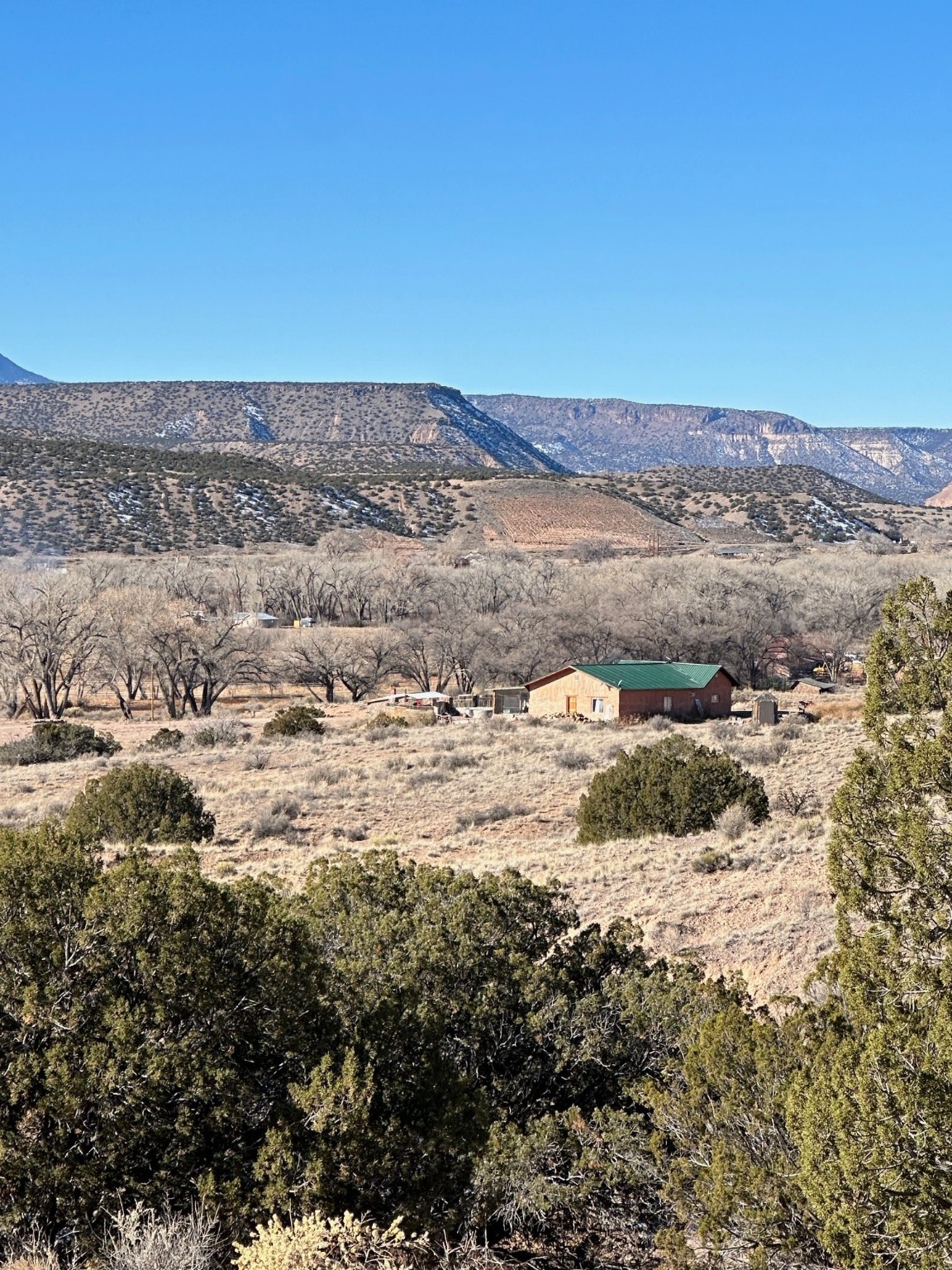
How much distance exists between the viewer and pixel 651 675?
42.6 metres

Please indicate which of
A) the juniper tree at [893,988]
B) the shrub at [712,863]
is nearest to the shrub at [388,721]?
the shrub at [712,863]

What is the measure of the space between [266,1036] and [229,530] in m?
84.3

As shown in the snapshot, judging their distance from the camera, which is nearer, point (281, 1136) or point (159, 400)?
point (281, 1136)

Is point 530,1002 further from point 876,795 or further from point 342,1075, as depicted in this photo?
point 876,795

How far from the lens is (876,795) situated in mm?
6293

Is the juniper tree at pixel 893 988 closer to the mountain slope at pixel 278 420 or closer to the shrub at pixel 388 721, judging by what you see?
the shrub at pixel 388 721

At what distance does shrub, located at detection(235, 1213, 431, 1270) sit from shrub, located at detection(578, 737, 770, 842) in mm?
14057

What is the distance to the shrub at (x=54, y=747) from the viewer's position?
34.2m

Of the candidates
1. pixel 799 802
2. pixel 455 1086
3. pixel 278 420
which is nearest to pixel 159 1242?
pixel 455 1086

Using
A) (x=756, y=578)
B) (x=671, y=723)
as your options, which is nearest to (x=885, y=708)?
(x=671, y=723)

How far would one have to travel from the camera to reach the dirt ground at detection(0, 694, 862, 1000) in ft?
47.3

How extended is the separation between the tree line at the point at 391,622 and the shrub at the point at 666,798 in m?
28.8

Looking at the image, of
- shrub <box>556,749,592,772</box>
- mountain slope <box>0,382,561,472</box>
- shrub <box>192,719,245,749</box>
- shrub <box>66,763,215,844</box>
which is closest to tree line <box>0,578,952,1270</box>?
shrub <box>66,763,215,844</box>

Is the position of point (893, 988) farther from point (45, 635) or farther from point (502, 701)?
point (45, 635)
